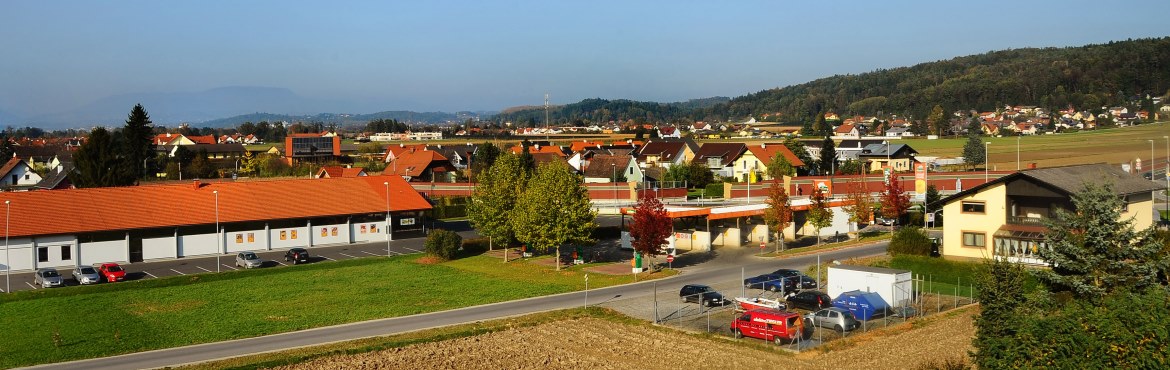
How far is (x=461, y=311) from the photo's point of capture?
1238 inches

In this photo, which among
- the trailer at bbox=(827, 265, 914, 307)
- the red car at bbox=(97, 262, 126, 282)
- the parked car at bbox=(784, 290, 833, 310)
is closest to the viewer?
the trailer at bbox=(827, 265, 914, 307)

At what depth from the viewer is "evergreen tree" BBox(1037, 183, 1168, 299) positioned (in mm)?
22406

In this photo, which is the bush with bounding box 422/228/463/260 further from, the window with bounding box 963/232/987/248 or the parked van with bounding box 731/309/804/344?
the window with bounding box 963/232/987/248

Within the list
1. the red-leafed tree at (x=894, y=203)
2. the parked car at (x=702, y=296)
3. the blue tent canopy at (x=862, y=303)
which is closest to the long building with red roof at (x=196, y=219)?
the parked car at (x=702, y=296)

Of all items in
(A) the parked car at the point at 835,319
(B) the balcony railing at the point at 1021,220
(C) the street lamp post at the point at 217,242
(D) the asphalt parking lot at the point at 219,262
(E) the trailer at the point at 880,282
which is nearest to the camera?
(A) the parked car at the point at 835,319

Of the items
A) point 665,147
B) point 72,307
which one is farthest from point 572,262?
point 665,147

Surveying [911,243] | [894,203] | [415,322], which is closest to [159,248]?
[415,322]

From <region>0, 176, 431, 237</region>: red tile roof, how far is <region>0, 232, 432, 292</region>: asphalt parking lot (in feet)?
5.96

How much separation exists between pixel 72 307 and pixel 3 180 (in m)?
63.5

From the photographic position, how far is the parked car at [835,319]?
2592 centimetres

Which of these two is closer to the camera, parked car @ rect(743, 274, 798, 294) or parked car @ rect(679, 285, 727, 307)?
Result: parked car @ rect(679, 285, 727, 307)

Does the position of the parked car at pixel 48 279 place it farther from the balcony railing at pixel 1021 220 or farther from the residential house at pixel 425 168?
the residential house at pixel 425 168

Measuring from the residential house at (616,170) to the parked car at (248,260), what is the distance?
4153cm

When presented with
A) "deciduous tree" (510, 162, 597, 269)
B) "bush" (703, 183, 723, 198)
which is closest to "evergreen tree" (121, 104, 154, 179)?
"bush" (703, 183, 723, 198)
